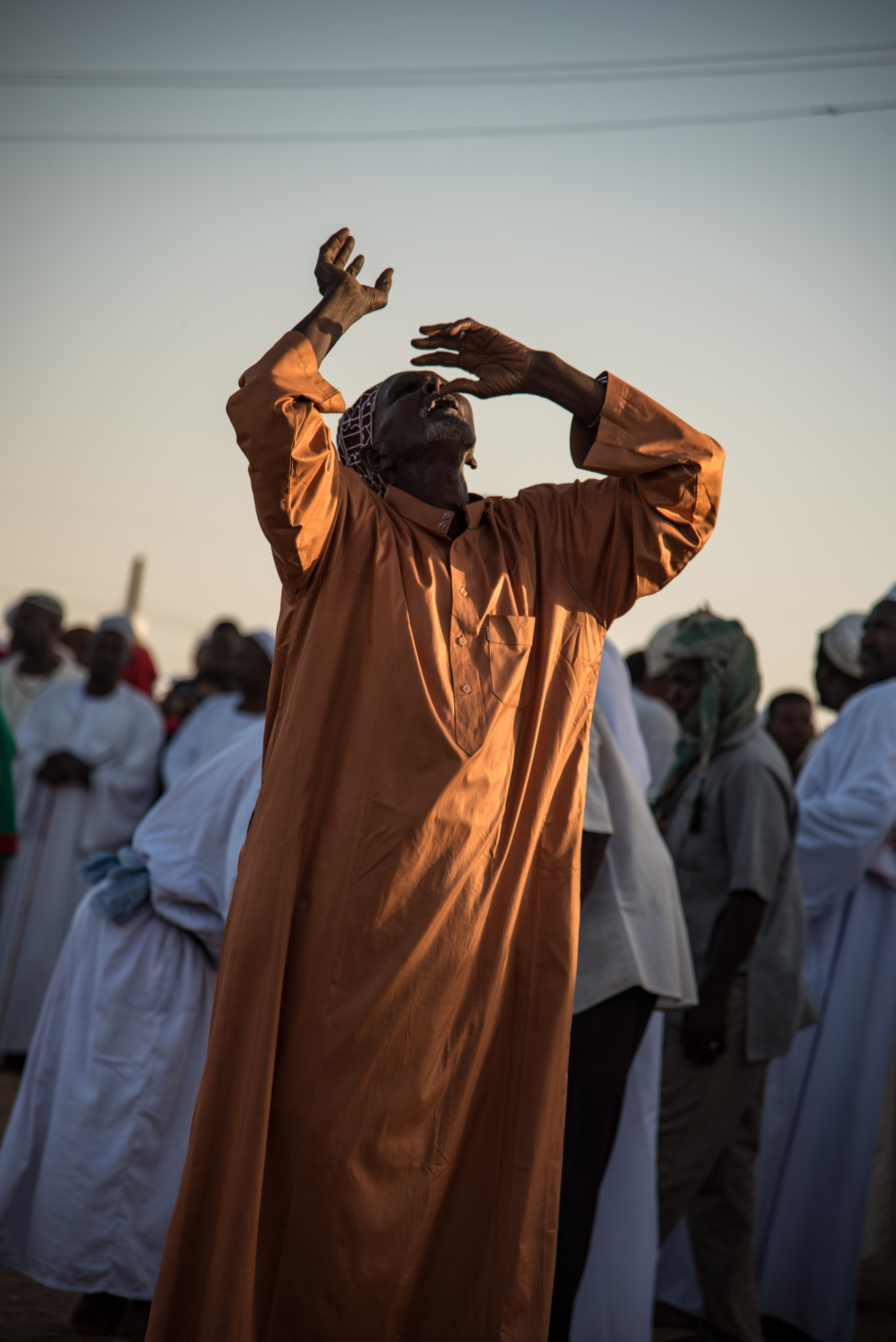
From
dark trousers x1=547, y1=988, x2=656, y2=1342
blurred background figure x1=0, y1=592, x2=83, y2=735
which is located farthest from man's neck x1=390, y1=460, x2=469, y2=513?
blurred background figure x1=0, y1=592, x2=83, y2=735

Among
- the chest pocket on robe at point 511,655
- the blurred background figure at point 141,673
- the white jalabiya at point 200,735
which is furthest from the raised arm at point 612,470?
the blurred background figure at point 141,673

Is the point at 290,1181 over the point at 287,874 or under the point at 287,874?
under

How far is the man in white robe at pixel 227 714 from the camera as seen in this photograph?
6738 mm

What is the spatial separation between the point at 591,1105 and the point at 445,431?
210cm

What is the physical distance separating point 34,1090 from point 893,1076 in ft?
11.7

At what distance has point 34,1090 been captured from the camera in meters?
4.23

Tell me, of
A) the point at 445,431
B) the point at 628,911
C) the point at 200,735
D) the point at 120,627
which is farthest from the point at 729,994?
the point at 120,627

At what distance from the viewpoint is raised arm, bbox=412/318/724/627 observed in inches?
114

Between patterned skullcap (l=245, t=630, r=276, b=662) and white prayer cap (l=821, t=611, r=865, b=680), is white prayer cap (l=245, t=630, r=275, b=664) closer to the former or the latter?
patterned skullcap (l=245, t=630, r=276, b=662)

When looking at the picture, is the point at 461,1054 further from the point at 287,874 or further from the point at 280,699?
the point at 280,699

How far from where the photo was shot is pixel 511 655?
2.82m

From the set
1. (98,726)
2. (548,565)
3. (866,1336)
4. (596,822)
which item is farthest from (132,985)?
(98,726)

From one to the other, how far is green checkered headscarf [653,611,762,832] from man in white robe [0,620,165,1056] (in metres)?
4.73

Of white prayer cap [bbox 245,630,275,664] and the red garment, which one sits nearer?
white prayer cap [bbox 245,630,275,664]
